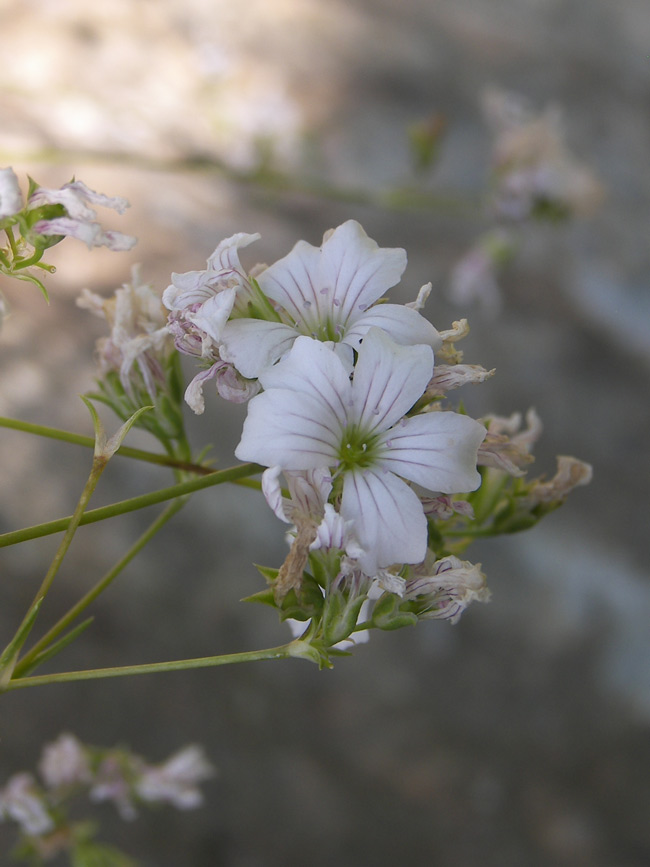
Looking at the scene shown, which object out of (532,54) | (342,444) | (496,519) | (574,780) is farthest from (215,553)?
(532,54)

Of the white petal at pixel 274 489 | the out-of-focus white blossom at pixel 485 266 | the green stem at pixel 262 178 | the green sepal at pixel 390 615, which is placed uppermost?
the white petal at pixel 274 489

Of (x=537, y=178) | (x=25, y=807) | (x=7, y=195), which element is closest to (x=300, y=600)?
(x=7, y=195)

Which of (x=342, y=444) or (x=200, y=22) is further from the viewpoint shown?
(x=200, y=22)

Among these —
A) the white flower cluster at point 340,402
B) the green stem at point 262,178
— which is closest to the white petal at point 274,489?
the white flower cluster at point 340,402

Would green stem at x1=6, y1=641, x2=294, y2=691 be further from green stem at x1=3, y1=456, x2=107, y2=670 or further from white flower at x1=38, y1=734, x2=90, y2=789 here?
white flower at x1=38, y1=734, x2=90, y2=789

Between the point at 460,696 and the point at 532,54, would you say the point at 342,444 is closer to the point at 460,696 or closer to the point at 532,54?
the point at 460,696

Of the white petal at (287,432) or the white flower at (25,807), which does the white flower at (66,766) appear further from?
the white petal at (287,432)

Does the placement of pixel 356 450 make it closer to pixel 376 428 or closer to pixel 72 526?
pixel 376 428

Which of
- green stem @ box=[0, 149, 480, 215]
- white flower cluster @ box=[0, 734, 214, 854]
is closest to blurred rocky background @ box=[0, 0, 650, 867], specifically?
green stem @ box=[0, 149, 480, 215]
